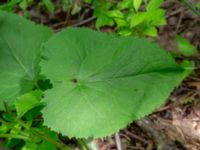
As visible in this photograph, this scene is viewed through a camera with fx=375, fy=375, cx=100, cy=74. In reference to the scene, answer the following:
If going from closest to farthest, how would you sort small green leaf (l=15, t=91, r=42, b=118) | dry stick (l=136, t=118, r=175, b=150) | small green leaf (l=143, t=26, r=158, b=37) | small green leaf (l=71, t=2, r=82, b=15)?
small green leaf (l=15, t=91, r=42, b=118) < dry stick (l=136, t=118, r=175, b=150) < small green leaf (l=143, t=26, r=158, b=37) < small green leaf (l=71, t=2, r=82, b=15)

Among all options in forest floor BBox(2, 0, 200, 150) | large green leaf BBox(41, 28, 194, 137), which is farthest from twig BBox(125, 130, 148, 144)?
large green leaf BBox(41, 28, 194, 137)

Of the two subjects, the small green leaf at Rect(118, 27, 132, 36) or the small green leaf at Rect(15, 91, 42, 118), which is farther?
the small green leaf at Rect(118, 27, 132, 36)

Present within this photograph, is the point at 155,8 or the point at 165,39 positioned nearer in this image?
the point at 155,8

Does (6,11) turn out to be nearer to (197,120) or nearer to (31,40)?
(31,40)

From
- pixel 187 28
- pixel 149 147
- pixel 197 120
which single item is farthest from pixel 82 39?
pixel 187 28

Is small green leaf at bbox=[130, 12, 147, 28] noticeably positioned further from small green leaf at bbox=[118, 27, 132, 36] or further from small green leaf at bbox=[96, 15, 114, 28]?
small green leaf at bbox=[96, 15, 114, 28]
